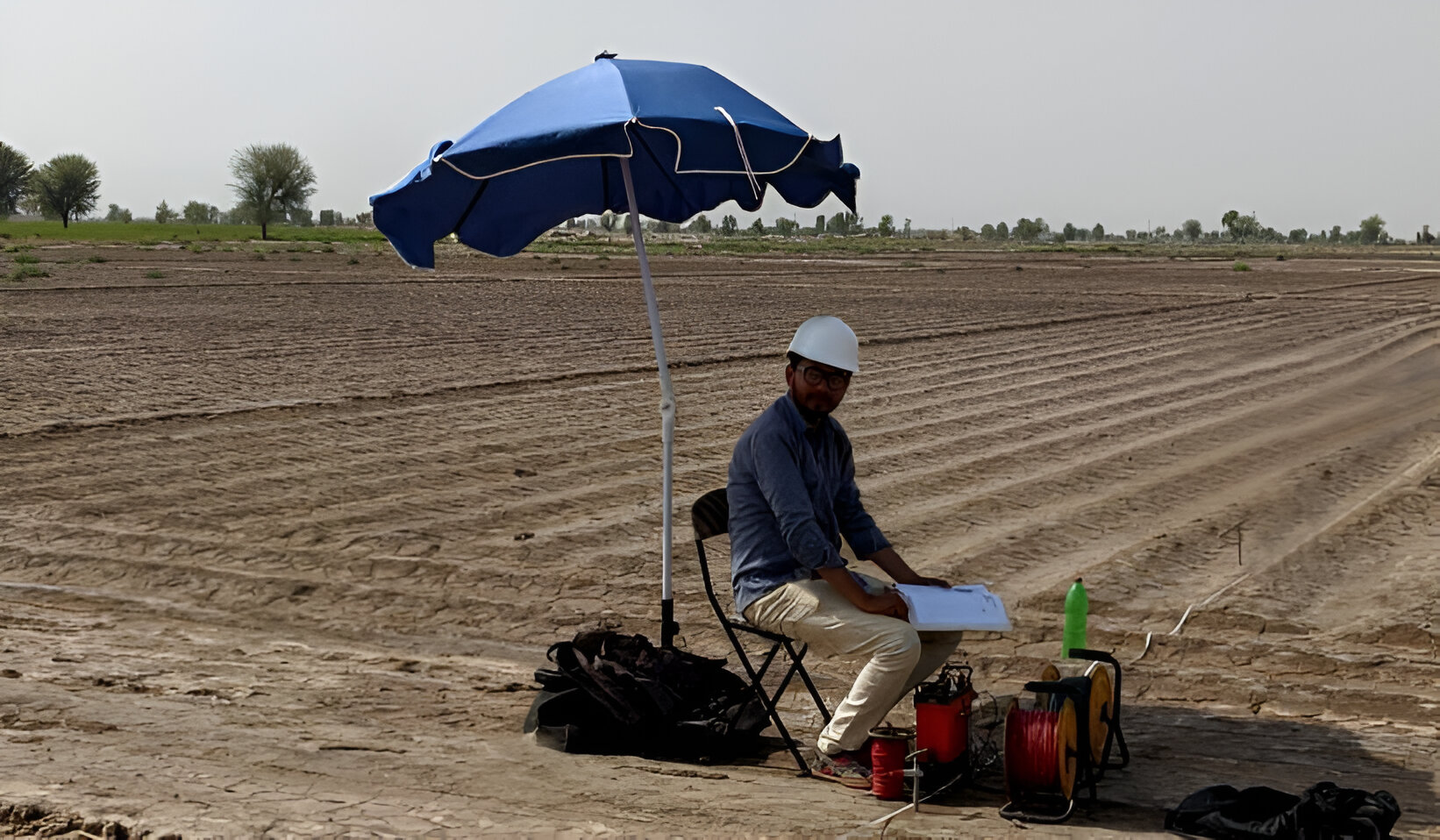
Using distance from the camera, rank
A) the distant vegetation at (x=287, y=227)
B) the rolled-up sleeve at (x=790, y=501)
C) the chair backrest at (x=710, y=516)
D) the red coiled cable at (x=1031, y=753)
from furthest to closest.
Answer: the distant vegetation at (x=287, y=227) → the chair backrest at (x=710, y=516) → the rolled-up sleeve at (x=790, y=501) → the red coiled cable at (x=1031, y=753)

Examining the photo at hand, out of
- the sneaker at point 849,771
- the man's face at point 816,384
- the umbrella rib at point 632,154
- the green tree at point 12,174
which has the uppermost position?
the green tree at point 12,174

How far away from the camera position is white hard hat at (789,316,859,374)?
15.8 ft

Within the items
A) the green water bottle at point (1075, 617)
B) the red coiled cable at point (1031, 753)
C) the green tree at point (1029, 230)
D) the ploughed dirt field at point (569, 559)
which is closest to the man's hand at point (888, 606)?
the red coiled cable at point (1031, 753)

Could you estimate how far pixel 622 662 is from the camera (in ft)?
18.2

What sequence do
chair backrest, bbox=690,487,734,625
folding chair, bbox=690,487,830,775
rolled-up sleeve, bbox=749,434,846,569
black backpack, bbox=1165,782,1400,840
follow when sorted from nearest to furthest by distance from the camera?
black backpack, bbox=1165,782,1400,840 → rolled-up sleeve, bbox=749,434,846,569 → folding chair, bbox=690,487,830,775 → chair backrest, bbox=690,487,734,625

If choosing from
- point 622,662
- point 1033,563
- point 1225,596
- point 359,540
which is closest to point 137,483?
point 359,540

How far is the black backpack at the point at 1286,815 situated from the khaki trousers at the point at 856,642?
987 mm

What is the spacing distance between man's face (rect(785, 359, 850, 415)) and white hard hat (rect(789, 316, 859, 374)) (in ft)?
0.13

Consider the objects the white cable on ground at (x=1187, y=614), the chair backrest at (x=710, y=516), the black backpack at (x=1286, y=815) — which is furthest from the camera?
the white cable on ground at (x=1187, y=614)

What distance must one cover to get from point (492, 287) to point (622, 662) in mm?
28964

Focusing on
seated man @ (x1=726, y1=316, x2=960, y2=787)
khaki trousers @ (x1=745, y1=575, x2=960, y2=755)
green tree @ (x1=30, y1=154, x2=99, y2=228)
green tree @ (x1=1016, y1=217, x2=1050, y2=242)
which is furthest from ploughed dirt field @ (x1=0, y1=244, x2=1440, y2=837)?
green tree @ (x1=1016, y1=217, x2=1050, y2=242)

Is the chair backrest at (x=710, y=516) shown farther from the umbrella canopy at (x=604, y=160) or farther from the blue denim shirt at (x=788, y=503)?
the umbrella canopy at (x=604, y=160)

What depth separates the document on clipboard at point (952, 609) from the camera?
191 inches

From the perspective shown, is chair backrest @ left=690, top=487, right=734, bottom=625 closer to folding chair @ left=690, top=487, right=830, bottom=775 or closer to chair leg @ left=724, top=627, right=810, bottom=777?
folding chair @ left=690, top=487, right=830, bottom=775
